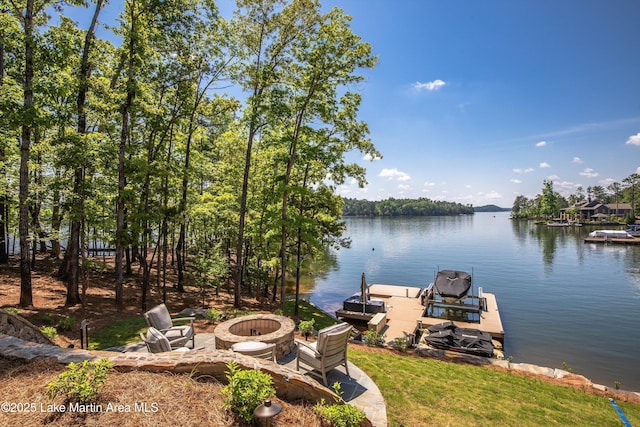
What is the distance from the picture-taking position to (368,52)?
1198 centimetres

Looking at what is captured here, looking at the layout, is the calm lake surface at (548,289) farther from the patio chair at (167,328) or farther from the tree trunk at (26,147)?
the tree trunk at (26,147)

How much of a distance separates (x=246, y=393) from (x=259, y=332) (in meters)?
4.24

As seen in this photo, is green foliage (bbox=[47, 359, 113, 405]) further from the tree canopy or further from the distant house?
the distant house

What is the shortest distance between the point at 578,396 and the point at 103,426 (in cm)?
910

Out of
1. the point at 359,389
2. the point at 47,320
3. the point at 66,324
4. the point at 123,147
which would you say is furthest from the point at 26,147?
the point at 359,389

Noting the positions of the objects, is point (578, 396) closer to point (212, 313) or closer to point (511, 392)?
point (511, 392)

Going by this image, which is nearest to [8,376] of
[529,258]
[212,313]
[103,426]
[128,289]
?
[103,426]

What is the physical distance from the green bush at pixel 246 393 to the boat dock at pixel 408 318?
31.2ft

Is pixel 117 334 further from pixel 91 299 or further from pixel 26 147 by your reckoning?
pixel 26 147

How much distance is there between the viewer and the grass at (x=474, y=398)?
552 cm

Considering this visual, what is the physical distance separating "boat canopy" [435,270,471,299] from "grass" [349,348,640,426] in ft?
33.3

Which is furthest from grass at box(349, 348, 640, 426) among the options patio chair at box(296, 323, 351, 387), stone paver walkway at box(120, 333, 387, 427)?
patio chair at box(296, 323, 351, 387)

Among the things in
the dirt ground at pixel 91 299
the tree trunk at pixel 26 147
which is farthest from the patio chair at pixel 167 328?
the tree trunk at pixel 26 147

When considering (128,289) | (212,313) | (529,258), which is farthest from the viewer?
(529,258)
